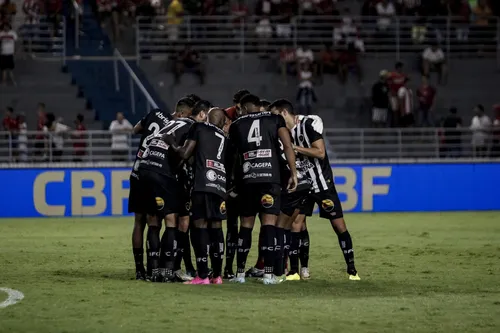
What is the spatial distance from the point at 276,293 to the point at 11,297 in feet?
9.41

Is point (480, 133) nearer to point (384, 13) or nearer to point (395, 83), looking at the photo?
point (395, 83)

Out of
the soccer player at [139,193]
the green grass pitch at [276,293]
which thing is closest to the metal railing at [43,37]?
the green grass pitch at [276,293]

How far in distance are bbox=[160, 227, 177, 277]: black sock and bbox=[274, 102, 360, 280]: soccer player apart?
1.85 m

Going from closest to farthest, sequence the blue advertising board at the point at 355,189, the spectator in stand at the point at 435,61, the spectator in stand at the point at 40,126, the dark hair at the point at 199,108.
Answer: the dark hair at the point at 199,108
the blue advertising board at the point at 355,189
the spectator in stand at the point at 40,126
the spectator in stand at the point at 435,61

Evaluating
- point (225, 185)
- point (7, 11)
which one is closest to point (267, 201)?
point (225, 185)

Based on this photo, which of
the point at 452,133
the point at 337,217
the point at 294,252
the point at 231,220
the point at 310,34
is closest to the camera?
the point at 337,217

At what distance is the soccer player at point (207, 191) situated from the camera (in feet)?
44.2

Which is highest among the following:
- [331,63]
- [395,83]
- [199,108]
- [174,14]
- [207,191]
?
[174,14]

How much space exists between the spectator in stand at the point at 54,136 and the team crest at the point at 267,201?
44.5 ft

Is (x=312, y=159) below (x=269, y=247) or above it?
above

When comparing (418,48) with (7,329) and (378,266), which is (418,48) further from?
(7,329)

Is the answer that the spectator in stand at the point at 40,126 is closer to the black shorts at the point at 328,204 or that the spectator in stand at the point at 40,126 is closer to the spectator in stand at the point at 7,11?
the spectator in stand at the point at 7,11

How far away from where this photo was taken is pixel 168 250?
1374 centimetres

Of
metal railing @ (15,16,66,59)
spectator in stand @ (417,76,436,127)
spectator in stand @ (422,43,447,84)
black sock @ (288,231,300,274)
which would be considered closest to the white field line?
black sock @ (288,231,300,274)
